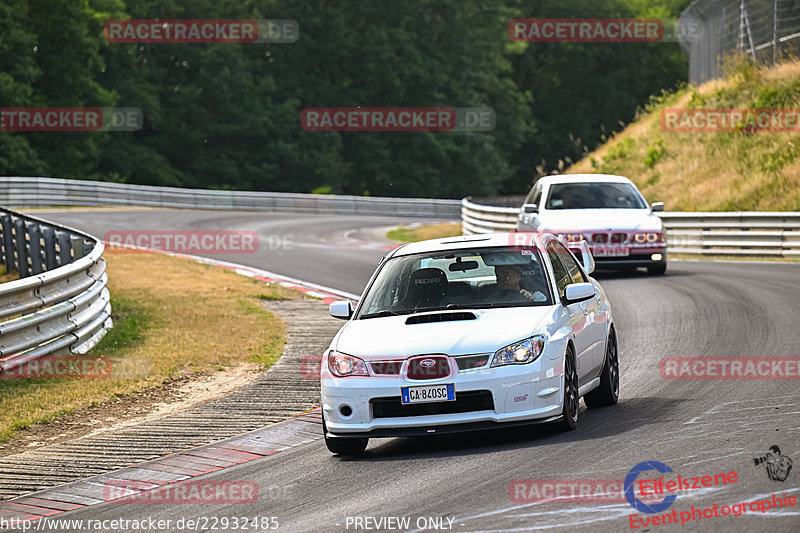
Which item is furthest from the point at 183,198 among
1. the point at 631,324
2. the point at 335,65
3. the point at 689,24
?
the point at 631,324

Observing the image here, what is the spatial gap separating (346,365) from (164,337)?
7053mm

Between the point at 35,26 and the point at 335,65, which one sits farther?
the point at 335,65

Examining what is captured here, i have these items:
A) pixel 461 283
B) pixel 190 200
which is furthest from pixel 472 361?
pixel 190 200

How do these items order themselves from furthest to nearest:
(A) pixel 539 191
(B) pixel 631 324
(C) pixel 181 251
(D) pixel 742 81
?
1. (D) pixel 742 81
2. (C) pixel 181 251
3. (A) pixel 539 191
4. (B) pixel 631 324

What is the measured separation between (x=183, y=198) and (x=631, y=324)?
3567cm

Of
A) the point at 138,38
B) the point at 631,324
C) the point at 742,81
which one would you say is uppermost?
the point at 138,38

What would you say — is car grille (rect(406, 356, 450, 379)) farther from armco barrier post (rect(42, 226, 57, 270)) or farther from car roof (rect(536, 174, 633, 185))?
car roof (rect(536, 174, 633, 185))

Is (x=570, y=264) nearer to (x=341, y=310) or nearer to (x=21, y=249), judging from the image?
A: (x=341, y=310)

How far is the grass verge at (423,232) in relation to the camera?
114ft

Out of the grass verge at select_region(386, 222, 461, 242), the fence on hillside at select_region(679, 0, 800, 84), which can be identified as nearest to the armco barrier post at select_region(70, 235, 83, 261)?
the grass verge at select_region(386, 222, 461, 242)

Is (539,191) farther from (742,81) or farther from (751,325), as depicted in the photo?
(742,81)

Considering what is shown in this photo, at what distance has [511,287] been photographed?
9211 millimetres

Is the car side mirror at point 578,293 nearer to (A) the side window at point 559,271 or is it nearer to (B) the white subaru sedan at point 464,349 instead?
(B) the white subaru sedan at point 464,349

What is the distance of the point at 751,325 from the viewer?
13508 millimetres
